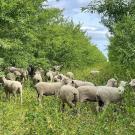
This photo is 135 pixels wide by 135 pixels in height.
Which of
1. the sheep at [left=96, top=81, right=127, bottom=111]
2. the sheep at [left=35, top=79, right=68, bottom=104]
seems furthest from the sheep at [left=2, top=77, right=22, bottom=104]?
the sheep at [left=96, top=81, right=127, bottom=111]

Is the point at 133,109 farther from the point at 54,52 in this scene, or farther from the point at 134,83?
the point at 54,52

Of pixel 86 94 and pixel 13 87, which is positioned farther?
pixel 13 87

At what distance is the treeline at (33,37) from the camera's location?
25250mm

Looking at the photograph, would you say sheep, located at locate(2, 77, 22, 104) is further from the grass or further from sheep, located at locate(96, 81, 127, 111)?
sheep, located at locate(96, 81, 127, 111)

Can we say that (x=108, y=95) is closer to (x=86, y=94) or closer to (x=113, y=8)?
(x=86, y=94)

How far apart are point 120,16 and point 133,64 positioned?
24.7 ft

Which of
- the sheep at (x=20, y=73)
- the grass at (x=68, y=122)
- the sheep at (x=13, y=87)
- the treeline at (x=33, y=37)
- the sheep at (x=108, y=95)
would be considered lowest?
the grass at (x=68, y=122)

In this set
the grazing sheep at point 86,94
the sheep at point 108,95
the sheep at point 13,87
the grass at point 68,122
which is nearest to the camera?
the grass at point 68,122

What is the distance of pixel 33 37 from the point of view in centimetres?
3181

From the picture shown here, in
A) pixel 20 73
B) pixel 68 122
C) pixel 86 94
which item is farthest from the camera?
pixel 20 73

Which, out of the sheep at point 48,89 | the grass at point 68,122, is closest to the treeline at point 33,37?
the sheep at point 48,89

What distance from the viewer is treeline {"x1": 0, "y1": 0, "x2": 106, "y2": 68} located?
25250 millimetres

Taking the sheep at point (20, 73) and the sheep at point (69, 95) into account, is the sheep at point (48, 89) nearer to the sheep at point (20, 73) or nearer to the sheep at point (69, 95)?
the sheep at point (69, 95)

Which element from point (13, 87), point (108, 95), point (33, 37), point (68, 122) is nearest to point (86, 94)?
point (108, 95)
